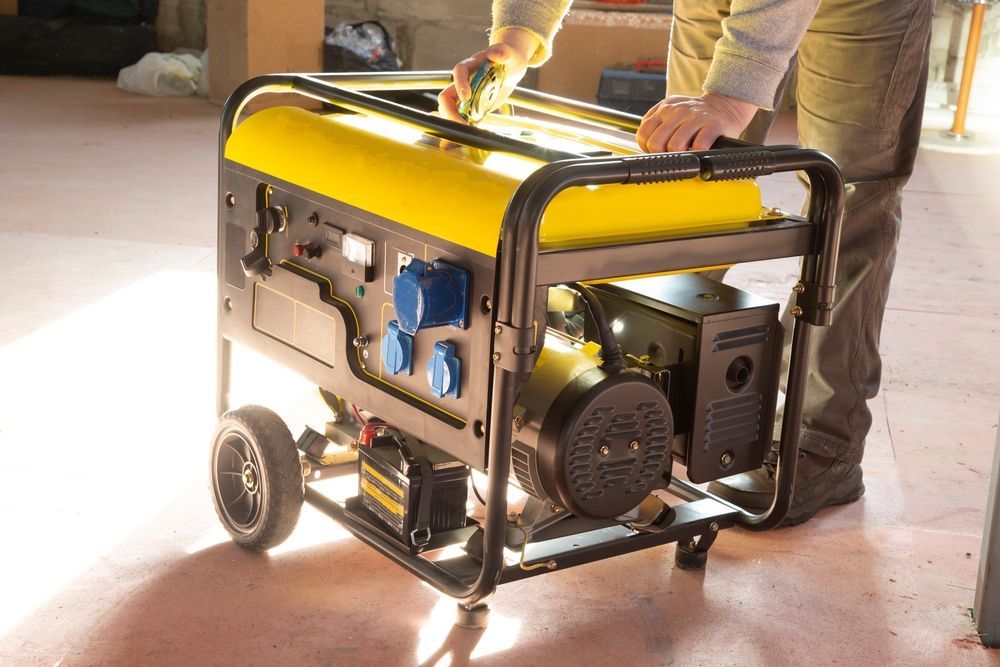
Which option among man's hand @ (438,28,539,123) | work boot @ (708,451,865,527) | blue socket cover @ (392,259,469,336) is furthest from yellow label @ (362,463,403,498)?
work boot @ (708,451,865,527)

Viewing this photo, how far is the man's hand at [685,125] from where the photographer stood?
1448mm

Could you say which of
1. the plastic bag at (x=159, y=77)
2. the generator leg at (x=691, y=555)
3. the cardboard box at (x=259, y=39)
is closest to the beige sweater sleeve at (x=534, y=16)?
the generator leg at (x=691, y=555)

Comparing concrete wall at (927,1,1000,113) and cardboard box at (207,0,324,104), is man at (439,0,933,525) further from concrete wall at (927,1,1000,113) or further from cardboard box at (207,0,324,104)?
concrete wall at (927,1,1000,113)

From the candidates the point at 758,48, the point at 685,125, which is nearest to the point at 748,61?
the point at 758,48

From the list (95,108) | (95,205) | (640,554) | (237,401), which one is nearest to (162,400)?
(237,401)

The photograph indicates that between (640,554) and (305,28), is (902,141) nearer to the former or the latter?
(640,554)

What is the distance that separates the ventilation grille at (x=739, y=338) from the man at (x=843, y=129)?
0.82ft

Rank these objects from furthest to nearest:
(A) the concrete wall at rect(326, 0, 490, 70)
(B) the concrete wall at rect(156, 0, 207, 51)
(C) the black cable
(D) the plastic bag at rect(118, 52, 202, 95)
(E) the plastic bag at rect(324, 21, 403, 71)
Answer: (B) the concrete wall at rect(156, 0, 207, 51) → (A) the concrete wall at rect(326, 0, 490, 70) → (D) the plastic bag at rect(118, 52, 202, 95) → (E) the plastic bag at rect(324, 21, 403, 71) → (C) the black cable

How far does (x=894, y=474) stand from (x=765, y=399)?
0.71m

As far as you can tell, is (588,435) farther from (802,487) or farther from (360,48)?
(360,48)

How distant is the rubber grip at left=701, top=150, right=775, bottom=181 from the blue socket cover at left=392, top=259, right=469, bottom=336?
30 centimetres

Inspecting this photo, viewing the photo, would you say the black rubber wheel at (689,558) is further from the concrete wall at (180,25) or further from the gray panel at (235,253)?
the concrete wall at (180,25)

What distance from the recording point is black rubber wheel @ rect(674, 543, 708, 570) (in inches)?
68.4

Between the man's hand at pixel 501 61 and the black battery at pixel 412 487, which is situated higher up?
the man's hand at pixel 501 61
